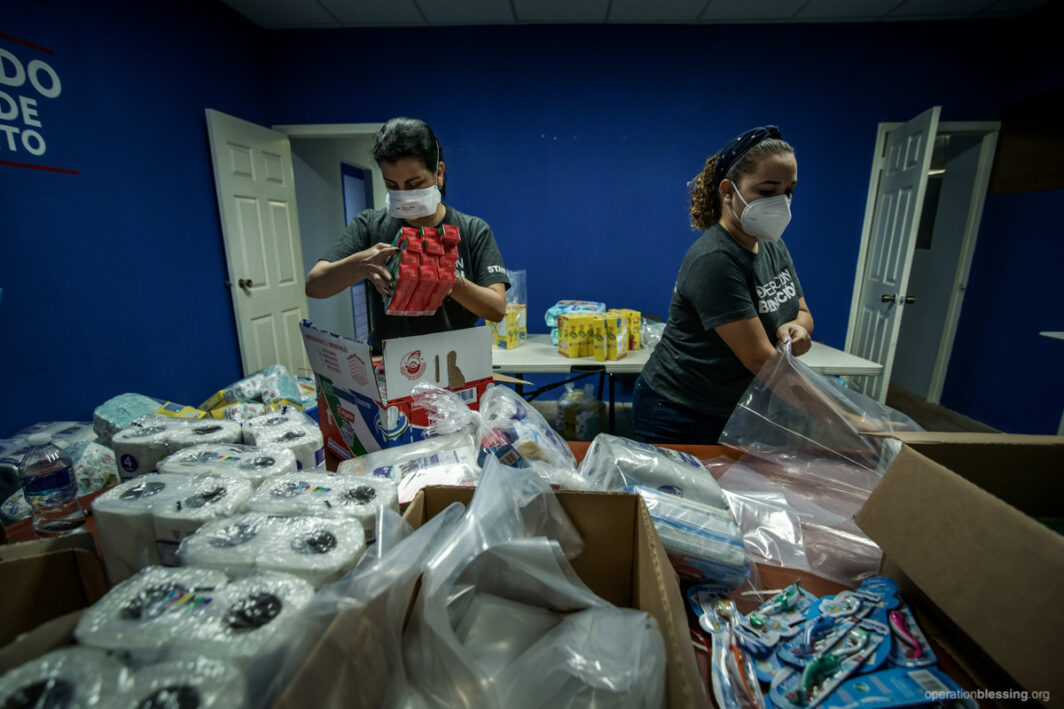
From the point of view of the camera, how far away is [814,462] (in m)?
1.04

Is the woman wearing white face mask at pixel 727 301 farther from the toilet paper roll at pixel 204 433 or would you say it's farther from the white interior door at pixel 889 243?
the white interior door at pixel 889 243

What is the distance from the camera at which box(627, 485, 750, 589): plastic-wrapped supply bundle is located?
66cm

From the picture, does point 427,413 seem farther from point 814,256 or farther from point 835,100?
point 835,100

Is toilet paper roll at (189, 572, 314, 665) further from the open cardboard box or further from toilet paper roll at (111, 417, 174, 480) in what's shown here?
toilet paper roll at (111, 417, 174, 480)

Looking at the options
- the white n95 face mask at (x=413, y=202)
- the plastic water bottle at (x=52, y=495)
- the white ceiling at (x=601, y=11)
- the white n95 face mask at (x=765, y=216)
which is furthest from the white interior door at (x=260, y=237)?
the white n95 face mask at (x=765, y=216)

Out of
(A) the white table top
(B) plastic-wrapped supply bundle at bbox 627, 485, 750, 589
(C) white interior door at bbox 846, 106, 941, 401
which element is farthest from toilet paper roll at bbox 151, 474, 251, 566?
(C) white interior door at bbox 846, 106, 941, 401

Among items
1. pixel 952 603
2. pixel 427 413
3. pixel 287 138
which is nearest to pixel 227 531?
pixel 427 413

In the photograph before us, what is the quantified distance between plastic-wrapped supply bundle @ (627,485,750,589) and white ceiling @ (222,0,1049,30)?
135 inches

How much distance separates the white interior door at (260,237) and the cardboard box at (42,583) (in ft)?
10.1

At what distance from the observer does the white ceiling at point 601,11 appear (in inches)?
116

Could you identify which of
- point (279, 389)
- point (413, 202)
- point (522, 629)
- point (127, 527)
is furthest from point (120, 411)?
point (522, 629)

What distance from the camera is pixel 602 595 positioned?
26.6 inches

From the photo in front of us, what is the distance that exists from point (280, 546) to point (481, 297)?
949mm

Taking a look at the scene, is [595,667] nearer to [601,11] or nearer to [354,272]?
[354,272]
